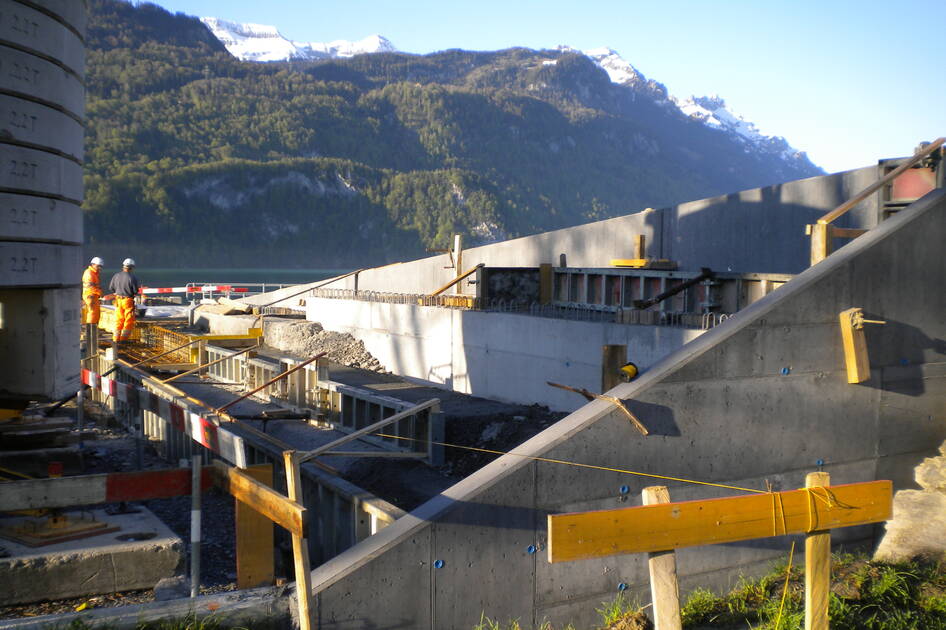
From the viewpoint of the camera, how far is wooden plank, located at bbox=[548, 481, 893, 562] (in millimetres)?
4352

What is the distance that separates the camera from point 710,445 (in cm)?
698

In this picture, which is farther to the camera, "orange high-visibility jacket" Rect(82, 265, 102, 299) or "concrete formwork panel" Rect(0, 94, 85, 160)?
"orange high-visibility jacket" Rect(82, 265, 102, 299)

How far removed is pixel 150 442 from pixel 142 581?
25.3 ft

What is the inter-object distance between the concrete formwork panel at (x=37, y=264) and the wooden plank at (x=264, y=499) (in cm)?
278

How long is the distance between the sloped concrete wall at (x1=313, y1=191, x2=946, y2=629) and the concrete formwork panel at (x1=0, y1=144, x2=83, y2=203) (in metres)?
4.45

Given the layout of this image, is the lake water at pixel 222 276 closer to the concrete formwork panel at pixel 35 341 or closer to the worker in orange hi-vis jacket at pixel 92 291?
the worker in orange hi-vis jacket at pixel 92 291

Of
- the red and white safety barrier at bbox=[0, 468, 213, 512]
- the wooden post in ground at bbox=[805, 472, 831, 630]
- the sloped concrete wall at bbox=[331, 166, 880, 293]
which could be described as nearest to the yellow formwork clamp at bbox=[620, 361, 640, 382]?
the wooden post in ground at bbox=[805, 472, 831, 630]

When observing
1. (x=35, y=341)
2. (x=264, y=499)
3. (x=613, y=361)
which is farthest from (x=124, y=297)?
(x=264, y=499)

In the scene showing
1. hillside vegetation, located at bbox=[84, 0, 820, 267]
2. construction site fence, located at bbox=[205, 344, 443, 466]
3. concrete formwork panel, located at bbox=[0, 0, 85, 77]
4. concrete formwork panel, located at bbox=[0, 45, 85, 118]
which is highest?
hillside vegetation, located at bbox=[84, 0, 820, 267]

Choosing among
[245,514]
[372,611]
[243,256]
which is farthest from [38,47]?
[243,256]

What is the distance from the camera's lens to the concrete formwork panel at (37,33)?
7457 millimetres

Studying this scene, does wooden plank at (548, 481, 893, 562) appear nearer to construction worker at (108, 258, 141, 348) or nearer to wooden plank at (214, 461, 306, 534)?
wooden plank at (214, 461, 306, 534)

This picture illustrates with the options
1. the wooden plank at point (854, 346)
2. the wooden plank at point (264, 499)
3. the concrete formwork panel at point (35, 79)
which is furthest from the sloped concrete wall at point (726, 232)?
the concrete formwork panel at point (35, 79)

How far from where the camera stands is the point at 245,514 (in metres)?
6.91
